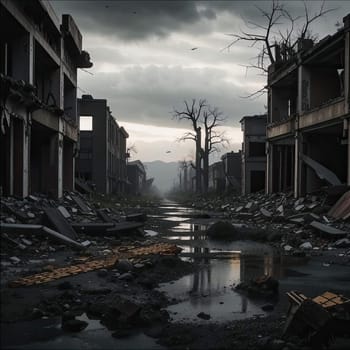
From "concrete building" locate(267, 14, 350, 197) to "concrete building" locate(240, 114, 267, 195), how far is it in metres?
9.35

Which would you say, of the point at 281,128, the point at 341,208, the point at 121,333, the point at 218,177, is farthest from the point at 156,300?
the point at 218,177

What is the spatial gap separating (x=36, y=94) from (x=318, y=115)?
1212 cm

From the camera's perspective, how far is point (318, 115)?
72.3 feet

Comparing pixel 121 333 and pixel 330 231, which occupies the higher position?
pixel 330 231

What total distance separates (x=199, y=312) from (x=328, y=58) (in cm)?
Answer: 1927

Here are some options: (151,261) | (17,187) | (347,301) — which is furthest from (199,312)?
(17,187)

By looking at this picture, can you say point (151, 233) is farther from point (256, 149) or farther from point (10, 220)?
point (256, 149)

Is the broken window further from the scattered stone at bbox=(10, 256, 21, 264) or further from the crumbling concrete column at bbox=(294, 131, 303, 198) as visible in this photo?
the scattered stone at bbox=(10, 256, 21, 264)

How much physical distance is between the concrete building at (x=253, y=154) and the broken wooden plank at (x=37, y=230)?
29.1 metres

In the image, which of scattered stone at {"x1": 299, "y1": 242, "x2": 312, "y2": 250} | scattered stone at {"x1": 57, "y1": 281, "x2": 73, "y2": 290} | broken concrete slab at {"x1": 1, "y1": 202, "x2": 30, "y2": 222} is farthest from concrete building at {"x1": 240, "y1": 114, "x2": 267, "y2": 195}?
scattered stone at {"x1": 57, "y1": 281, "x2": 73, "y2": 290}

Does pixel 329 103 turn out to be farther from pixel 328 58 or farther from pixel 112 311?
pixel 112 311

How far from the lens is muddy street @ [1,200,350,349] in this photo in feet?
17.1

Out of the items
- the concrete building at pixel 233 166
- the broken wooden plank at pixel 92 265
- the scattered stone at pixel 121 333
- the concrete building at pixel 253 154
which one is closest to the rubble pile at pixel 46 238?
the broken wooden plank at pixel 92 265

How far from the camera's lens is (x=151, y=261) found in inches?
371
